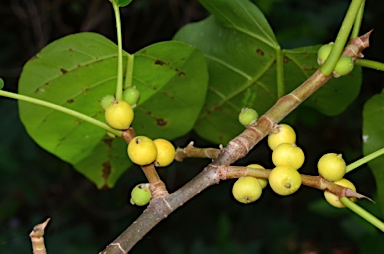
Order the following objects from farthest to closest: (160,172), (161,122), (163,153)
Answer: (160,172)
(161,122)
(163,153)

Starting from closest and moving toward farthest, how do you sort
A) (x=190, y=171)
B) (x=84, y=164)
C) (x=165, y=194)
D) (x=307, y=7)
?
(x=165, y=194) < (x=84, y=164) < (x=307, y=7) < (x=190, y=171)

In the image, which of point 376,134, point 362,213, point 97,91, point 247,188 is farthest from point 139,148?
point 376,134

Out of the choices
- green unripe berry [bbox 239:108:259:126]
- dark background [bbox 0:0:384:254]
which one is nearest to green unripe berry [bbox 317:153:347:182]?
green unripe berry [bbox 239:108:259:126]

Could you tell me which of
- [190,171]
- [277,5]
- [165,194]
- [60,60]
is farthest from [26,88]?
[190,171]

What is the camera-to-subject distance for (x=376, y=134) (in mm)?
965

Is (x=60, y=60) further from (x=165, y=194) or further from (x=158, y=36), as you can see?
(x=158, y=36)

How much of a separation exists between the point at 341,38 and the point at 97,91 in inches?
16.6

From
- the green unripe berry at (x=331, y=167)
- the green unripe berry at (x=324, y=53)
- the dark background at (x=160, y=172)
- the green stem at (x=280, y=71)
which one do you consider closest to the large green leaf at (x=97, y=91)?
the green stem at (x=280, y=71)

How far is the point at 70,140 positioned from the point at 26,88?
12 centimetres

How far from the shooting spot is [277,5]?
2.28 meters

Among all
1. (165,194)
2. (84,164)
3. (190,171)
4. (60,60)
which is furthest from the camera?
(190,171)

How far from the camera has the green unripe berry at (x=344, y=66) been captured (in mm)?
729

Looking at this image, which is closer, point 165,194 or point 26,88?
point 165,194

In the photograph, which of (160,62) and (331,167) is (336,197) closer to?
(331,167)
